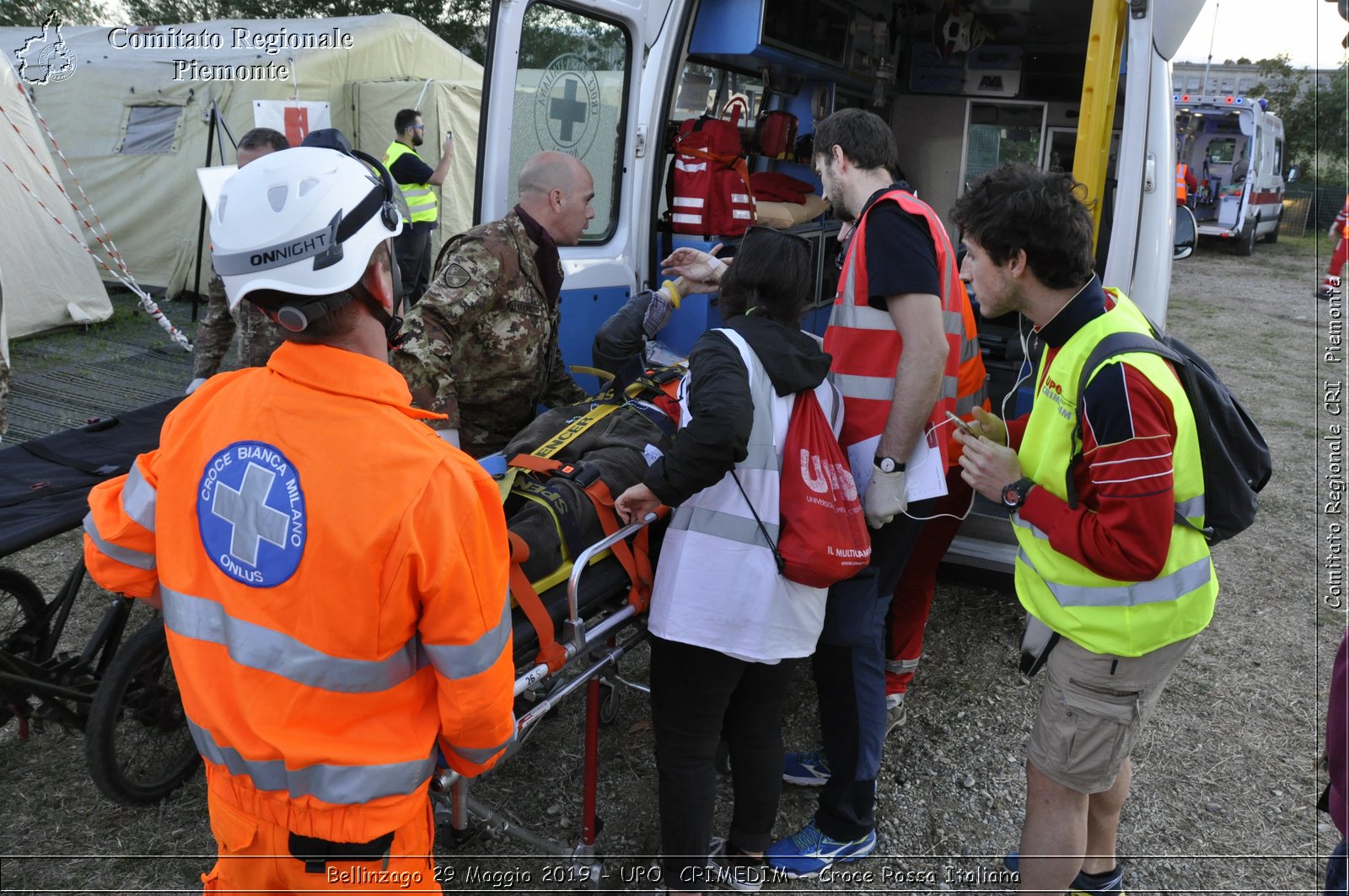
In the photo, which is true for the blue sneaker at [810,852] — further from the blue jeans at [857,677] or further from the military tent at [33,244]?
the military tent at [33,244]

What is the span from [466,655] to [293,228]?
683 millimetres

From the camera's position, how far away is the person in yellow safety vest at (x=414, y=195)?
770cm

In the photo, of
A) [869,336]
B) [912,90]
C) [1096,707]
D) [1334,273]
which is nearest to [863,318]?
[869,336]

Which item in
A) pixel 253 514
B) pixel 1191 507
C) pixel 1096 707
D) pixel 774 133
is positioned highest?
pixel 774 133

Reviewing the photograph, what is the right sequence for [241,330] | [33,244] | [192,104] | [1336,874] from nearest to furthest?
[1336,874] → [241,330] → [33,244] → [192,104]

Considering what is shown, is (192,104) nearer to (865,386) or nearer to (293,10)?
(865,386)

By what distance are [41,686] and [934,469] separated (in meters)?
2.66

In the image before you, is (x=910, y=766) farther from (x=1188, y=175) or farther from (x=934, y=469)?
(x=1188, y=175)

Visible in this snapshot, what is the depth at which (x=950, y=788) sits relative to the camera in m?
3.20

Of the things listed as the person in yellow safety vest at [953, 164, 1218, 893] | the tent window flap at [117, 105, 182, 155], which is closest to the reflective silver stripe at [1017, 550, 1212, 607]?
the person in yellow safety vest at [953, 164, 1218, 893]

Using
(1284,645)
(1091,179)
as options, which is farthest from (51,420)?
(1284,645)

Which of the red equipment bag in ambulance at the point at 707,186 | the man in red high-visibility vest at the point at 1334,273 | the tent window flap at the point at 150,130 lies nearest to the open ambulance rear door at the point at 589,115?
the red equipment bag in ambulance at the point at 707,186

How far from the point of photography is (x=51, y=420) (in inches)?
245

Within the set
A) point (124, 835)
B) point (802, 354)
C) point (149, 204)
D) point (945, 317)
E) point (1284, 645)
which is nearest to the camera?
point (802, 354)
